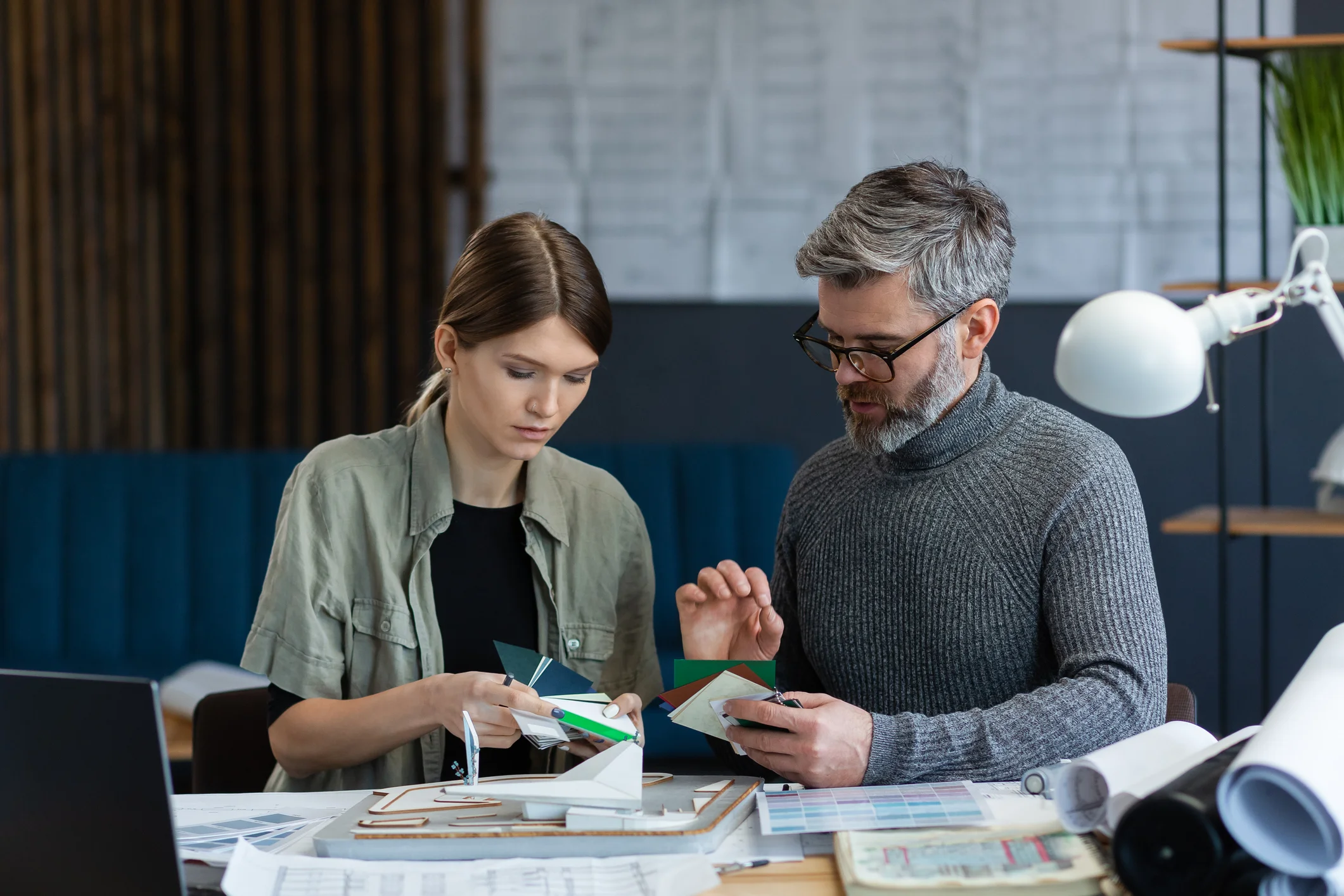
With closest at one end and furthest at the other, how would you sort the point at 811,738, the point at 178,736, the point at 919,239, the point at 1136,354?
the point at 1136,354
the point at 811,738
the point at 919,239
the point at 178,736

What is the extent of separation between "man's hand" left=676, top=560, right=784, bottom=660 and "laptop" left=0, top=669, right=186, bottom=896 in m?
0.79

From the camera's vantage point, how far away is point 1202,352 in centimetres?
102

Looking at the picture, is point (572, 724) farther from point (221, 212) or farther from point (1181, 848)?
point (221, 212)

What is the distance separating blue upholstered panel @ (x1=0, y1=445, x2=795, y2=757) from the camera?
11.6 ft

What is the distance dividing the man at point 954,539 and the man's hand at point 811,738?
0.08 metres

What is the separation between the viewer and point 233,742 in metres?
1.92

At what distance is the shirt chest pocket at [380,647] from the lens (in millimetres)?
1817

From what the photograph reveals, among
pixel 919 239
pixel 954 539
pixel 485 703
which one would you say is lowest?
pixel 485 703

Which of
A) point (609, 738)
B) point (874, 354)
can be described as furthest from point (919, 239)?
point (609, 738)

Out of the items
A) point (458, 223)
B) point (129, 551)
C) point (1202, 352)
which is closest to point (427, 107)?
point (458, 223)

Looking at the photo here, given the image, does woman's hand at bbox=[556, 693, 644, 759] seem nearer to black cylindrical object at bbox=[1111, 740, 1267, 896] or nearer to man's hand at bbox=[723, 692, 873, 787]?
man's hand at bbox=[723, 692, 873, 787]

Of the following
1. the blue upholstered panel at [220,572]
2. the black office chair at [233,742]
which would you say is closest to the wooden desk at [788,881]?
the black office chair at [233,742]

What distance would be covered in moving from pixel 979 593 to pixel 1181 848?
70 cm

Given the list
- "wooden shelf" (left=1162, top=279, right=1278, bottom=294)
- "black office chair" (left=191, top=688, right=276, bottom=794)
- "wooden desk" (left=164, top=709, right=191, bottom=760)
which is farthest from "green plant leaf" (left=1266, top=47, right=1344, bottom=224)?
"wooden desk" (left=164, top=709, right=191, bottom=760)
